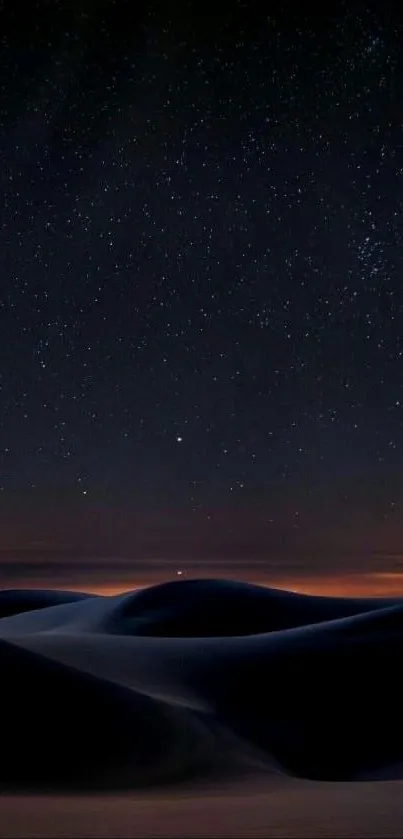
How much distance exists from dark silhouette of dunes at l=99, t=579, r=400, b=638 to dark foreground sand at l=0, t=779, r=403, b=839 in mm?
32670

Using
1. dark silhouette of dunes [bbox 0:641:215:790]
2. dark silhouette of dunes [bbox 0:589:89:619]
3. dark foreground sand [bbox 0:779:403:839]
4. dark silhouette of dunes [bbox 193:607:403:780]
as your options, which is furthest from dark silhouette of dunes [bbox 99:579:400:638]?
dark foreground sand [bbox 0:779:403:839]

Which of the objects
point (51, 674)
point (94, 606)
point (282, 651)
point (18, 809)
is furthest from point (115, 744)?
A: point (94, 606)

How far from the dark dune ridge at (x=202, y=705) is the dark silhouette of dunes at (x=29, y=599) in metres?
27.9

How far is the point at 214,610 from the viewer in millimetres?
51125

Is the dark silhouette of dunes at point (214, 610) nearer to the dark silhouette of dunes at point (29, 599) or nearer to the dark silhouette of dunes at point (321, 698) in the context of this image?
the dark silhouette of dunes at point (29, 599)

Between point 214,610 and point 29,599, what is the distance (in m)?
17.8

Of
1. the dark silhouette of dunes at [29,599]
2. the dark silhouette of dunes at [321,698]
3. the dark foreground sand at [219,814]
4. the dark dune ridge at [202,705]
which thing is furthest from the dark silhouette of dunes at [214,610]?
the dark foreground sand at [219,814]

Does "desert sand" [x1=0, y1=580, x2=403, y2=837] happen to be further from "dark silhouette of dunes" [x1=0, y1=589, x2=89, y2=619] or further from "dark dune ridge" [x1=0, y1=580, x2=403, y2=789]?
"dark silhouette of dunes" [x1=0, y1=589, x2=89, y2=619]

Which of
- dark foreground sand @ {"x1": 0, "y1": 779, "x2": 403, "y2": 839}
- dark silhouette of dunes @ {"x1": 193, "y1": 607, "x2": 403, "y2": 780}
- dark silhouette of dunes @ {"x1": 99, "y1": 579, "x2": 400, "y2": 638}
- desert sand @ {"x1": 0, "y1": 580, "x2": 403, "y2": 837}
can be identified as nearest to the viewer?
dark foreground sand @ {"x1": 0, "y1": 779, "x2": 403, "y2": 839}

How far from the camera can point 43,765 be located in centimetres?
1694

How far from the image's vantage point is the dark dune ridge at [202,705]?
17655 mm

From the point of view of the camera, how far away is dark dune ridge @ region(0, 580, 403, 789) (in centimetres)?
1765

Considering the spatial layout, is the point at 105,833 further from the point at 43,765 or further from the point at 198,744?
the point at 198,744

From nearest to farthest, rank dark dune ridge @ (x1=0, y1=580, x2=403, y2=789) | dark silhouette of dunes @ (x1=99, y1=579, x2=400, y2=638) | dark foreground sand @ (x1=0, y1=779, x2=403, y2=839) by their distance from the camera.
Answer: dark foreground sand @ (x1=0, y1=779, x2=403, y2=839)
dark dune ridge @ (x1=0, y1=580, x2=403, y2=789)
dark silhouette of dunes @ (x1=99, y1=579, x2=400, y2=638)
